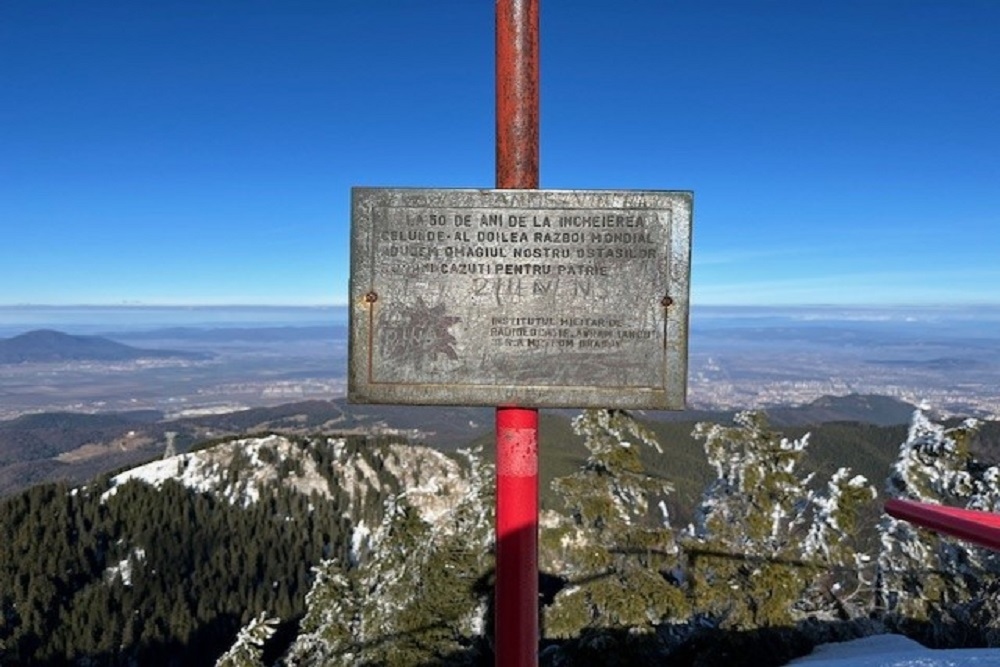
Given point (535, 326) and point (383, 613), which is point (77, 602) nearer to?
point (383, 613)

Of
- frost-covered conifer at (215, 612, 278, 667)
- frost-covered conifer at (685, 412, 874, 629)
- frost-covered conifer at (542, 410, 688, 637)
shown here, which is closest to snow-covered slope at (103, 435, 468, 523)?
frost-covered conifer at (215, 612, 278, 667)

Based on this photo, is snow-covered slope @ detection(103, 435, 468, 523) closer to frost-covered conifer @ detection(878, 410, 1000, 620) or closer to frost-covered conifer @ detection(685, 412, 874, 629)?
frost-covered conifer @ detection(878, 410, 1000, 620)

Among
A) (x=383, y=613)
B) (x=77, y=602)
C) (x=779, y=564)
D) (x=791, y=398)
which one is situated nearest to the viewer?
(x=779, y=564)

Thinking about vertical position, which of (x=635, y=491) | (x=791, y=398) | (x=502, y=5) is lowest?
(x=791, y=398)

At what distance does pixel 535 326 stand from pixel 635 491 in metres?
11.0

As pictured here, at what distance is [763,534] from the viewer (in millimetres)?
14617

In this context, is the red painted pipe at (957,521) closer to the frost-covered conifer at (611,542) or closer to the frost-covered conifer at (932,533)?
the frost-covered conifer at (611,542)

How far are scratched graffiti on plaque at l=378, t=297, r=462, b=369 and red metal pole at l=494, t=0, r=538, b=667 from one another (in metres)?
0.55

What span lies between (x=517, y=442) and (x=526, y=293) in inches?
36.0

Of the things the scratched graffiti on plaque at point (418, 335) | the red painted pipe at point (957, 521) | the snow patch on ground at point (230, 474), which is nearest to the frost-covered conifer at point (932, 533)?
the red painted pipe at point (957, 521)

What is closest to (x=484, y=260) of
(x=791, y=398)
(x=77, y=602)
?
(x=77, y=602)

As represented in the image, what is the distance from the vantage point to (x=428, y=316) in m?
4.60

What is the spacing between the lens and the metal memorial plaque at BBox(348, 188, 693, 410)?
14.7ft

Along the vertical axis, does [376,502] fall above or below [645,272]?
below
